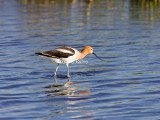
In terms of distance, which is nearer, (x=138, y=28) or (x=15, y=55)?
(x=15, y=55)

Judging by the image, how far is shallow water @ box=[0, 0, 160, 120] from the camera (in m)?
11.1

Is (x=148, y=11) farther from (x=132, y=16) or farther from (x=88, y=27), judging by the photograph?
(x=88, y=27)

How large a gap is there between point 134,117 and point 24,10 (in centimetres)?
2951

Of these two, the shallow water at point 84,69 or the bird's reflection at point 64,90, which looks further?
the bird's reflection at point 64,90

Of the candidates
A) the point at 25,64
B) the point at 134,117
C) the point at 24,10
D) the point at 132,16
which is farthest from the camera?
the point at 24,10

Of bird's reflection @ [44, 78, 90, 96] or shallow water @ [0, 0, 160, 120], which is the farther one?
bird's reflection @ [44, 78, 90, 96]

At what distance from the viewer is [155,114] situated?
1053 cm

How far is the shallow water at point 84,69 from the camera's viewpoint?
1112 cm

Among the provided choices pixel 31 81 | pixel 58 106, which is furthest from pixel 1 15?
pixel 58 106

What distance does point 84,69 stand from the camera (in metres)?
16.6

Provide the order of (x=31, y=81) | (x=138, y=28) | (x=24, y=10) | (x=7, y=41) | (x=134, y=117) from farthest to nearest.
A: (x=24, y=10), (x=138, y=28), (x=7, y=41), (x=31, y=81), (x=134, y=117)

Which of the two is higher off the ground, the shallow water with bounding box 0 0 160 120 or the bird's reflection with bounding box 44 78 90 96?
the shallow water with bounding box 0 0 160 120

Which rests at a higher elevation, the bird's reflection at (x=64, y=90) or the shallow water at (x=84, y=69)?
the shallow water at (x=84, y=69)

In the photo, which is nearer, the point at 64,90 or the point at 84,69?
the point at 64,90
